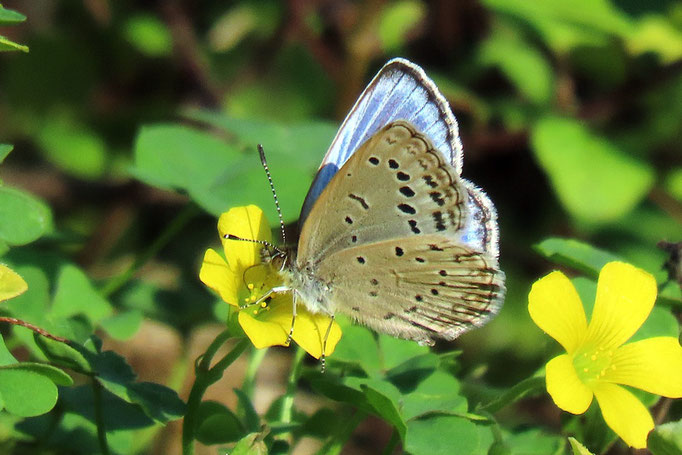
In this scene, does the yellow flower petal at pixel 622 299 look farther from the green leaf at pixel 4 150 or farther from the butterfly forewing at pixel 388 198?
the green leaf at pixel 4 150

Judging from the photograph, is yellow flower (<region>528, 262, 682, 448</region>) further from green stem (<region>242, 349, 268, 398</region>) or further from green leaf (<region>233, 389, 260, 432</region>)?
Result: green stem (<region>242, 349, 268, 398</region>)

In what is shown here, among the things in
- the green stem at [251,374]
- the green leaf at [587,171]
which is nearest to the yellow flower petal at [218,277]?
the green stem at [251,374]

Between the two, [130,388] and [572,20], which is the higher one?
[130,388]

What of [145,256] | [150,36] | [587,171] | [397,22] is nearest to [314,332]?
[145,256]

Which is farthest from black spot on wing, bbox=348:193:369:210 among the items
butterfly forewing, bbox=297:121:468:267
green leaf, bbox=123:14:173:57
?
green leaf, bbox=123:14:173:57

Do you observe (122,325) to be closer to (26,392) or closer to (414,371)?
(26,392)

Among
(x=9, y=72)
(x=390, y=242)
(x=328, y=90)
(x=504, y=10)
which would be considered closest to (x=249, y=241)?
(x=390, y=242)
